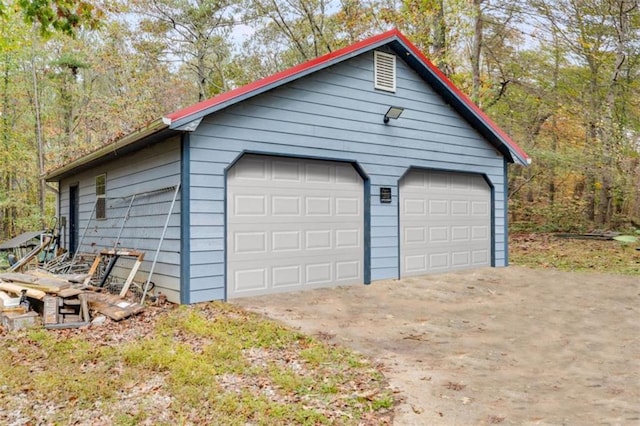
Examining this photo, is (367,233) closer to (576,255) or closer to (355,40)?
(576,255)

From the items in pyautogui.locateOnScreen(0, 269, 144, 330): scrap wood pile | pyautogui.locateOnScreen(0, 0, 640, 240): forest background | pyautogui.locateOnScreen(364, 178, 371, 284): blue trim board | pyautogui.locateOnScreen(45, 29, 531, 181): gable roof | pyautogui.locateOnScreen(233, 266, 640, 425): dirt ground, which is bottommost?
pyautogui.locateOnScreen(233, 266, 640, 425): dirt ground

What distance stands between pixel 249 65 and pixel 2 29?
28.7ft

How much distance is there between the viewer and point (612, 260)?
11055mm

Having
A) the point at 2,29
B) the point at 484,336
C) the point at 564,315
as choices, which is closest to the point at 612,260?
the point at 564,315

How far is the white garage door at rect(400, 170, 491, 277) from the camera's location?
8758mm

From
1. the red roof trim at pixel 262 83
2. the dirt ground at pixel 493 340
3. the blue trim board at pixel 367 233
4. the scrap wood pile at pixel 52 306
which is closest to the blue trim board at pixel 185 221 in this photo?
the red roof trim at pixel 262 83

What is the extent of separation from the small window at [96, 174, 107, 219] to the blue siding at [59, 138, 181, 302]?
5.6 inches

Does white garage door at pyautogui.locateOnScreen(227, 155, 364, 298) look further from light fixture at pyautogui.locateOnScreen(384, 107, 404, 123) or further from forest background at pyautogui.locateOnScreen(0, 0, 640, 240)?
forest background at pyautogui.locateOnScreen(0, 0, 640, 240)

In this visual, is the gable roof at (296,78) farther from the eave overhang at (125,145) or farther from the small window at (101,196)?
the small window at (101,196)

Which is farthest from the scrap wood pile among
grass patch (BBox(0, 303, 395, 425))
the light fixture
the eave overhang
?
the light fixture

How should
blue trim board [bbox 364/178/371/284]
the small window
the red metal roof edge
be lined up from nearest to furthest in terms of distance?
blue trim board [bbox 364/178/371/284] → the red metal roof edge → the small window

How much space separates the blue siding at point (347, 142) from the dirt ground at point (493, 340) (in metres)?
0.89

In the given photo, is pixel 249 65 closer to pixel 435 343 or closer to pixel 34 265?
pixel 34 265

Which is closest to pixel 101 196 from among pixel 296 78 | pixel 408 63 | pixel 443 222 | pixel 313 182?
pixel 313 182
